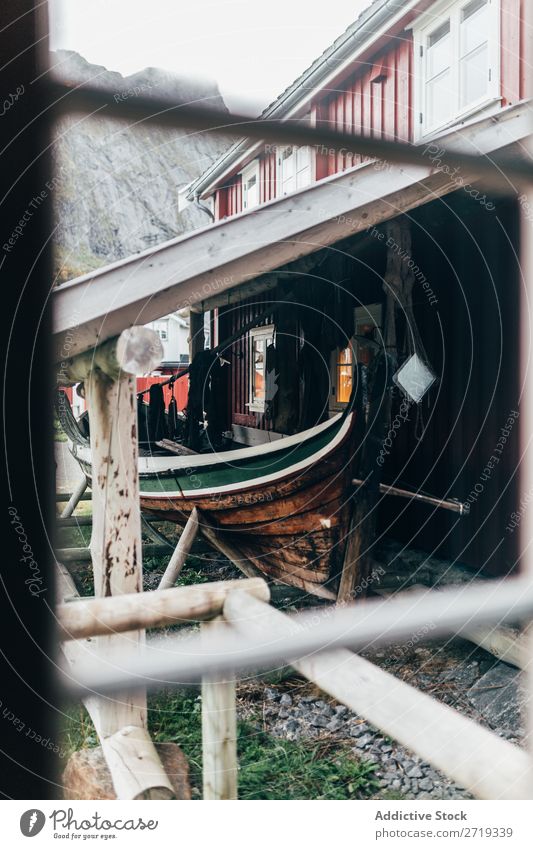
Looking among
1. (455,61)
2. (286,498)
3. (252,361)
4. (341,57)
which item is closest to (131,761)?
(286,498)

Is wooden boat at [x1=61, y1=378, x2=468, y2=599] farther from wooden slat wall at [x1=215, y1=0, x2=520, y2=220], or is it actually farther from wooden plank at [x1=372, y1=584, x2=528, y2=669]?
wooden slat wall at [x1=215, y1=0, x2=520, y2=220]

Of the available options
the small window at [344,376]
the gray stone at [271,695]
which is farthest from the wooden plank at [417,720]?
the small window at [344,376]

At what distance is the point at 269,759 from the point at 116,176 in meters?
20.8

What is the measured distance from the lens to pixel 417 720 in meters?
0.86

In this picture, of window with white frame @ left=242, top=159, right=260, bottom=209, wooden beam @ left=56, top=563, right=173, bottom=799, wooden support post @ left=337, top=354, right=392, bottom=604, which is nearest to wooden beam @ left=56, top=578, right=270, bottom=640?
wooden beam @ left=56, top=563, right=173, bottom=799

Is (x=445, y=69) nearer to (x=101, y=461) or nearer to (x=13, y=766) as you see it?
(x=101, y=461)

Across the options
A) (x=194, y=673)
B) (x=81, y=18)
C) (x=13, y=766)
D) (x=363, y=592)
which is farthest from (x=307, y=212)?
(x=363, y=592)

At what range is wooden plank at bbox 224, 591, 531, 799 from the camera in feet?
2.77

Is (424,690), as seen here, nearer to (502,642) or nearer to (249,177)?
(502,642)

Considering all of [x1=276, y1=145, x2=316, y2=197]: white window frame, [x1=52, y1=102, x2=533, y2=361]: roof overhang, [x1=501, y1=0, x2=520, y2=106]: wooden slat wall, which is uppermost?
[x1=276, y1=145, x2=316, y2=197]: white window frame

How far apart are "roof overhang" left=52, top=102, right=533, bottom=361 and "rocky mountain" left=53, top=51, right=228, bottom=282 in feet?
0.95

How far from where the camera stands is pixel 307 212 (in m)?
1.63

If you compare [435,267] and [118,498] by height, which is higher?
[435,267]

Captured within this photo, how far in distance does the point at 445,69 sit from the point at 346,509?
197 cm
